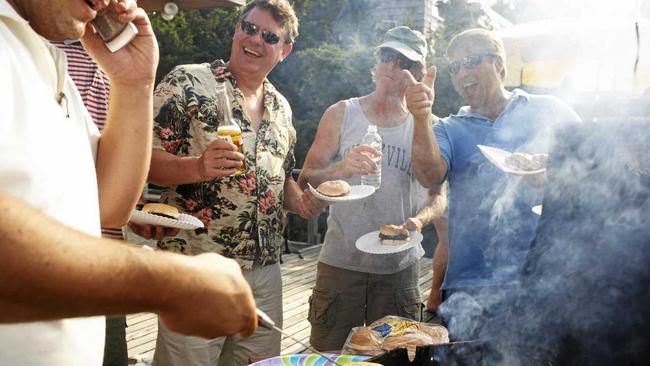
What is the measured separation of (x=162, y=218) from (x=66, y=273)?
1.34m

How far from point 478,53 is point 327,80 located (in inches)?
239

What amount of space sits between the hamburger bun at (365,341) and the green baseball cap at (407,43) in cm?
173

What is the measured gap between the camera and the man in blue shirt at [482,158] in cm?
273

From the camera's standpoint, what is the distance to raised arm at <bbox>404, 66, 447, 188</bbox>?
2803mm

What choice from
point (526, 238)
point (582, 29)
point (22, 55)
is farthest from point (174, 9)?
point (582, 29)

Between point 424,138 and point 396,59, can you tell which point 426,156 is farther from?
point 396,59

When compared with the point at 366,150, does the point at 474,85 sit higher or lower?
higher

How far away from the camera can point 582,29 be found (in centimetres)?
710

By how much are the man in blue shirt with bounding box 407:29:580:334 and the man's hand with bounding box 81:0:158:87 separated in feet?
5.04

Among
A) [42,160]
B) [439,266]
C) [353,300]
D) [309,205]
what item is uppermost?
[42,160]

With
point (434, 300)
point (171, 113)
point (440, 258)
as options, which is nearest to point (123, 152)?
point (171, 113)

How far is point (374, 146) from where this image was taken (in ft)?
9.55

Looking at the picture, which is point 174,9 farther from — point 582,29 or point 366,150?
point 582,29

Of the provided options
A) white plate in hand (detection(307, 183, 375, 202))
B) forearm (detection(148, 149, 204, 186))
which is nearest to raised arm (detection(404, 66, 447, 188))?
white plate in hand (detection(307, 183, 375, 202))
